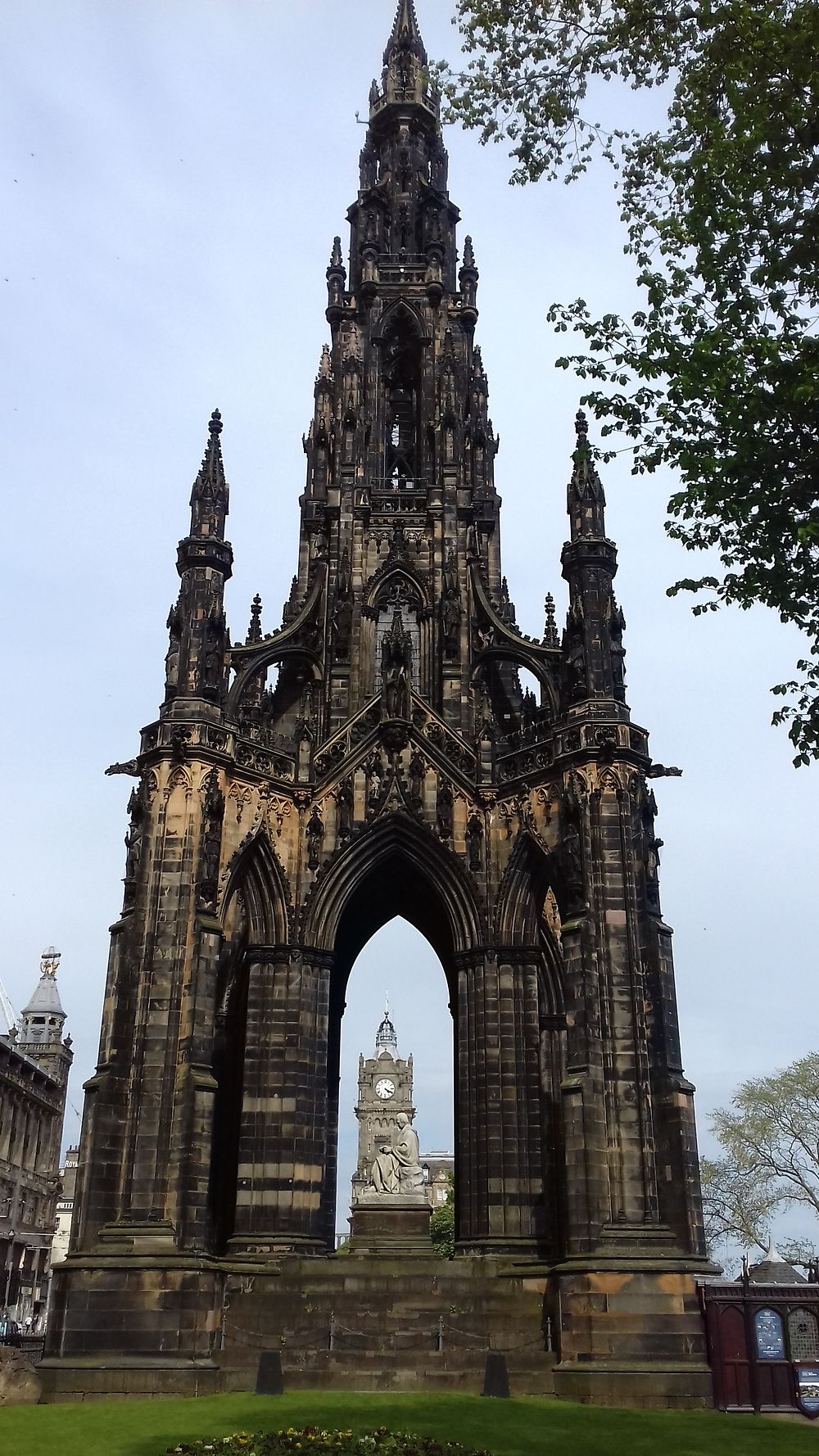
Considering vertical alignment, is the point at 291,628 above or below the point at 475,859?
above

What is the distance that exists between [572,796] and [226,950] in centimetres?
910

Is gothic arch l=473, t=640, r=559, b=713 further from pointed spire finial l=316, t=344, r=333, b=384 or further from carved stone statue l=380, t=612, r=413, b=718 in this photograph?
pointed spire finial l=316, t=344, r=333, b=384

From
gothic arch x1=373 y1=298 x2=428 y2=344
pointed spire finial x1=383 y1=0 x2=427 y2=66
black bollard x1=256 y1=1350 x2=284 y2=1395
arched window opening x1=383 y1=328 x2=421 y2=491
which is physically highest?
pointed spire finial x1=383 y1=0 x2=427 y2=66

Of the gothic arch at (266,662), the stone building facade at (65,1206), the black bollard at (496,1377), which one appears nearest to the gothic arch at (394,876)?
the gothic arch at (266,662)

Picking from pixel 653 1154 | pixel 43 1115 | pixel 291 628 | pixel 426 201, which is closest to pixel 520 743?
pixel 291 628

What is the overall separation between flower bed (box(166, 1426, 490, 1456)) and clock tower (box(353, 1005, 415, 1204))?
34292mm

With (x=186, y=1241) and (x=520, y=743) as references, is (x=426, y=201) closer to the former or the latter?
(x=520, y=743)

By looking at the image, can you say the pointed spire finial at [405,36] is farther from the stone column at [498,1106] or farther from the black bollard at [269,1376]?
the black bollard at [269,1376]

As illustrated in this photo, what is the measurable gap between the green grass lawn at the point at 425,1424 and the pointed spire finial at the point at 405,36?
1651 inches

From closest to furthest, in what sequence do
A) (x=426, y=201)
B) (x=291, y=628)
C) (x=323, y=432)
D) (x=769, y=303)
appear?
(x=769, y=303) < (x=291, y=628) < (x=323, y=432) < (x=426, y=201)

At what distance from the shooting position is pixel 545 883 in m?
27.9

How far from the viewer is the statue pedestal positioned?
30.4 m

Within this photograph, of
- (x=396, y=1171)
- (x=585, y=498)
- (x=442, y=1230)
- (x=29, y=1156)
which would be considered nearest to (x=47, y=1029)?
(x=29, y=1156)

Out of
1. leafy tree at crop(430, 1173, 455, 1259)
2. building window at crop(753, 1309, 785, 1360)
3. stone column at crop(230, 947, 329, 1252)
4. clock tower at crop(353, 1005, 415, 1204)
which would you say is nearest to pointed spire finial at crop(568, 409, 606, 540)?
stone column at crop(230, 947, 329, 1252)
